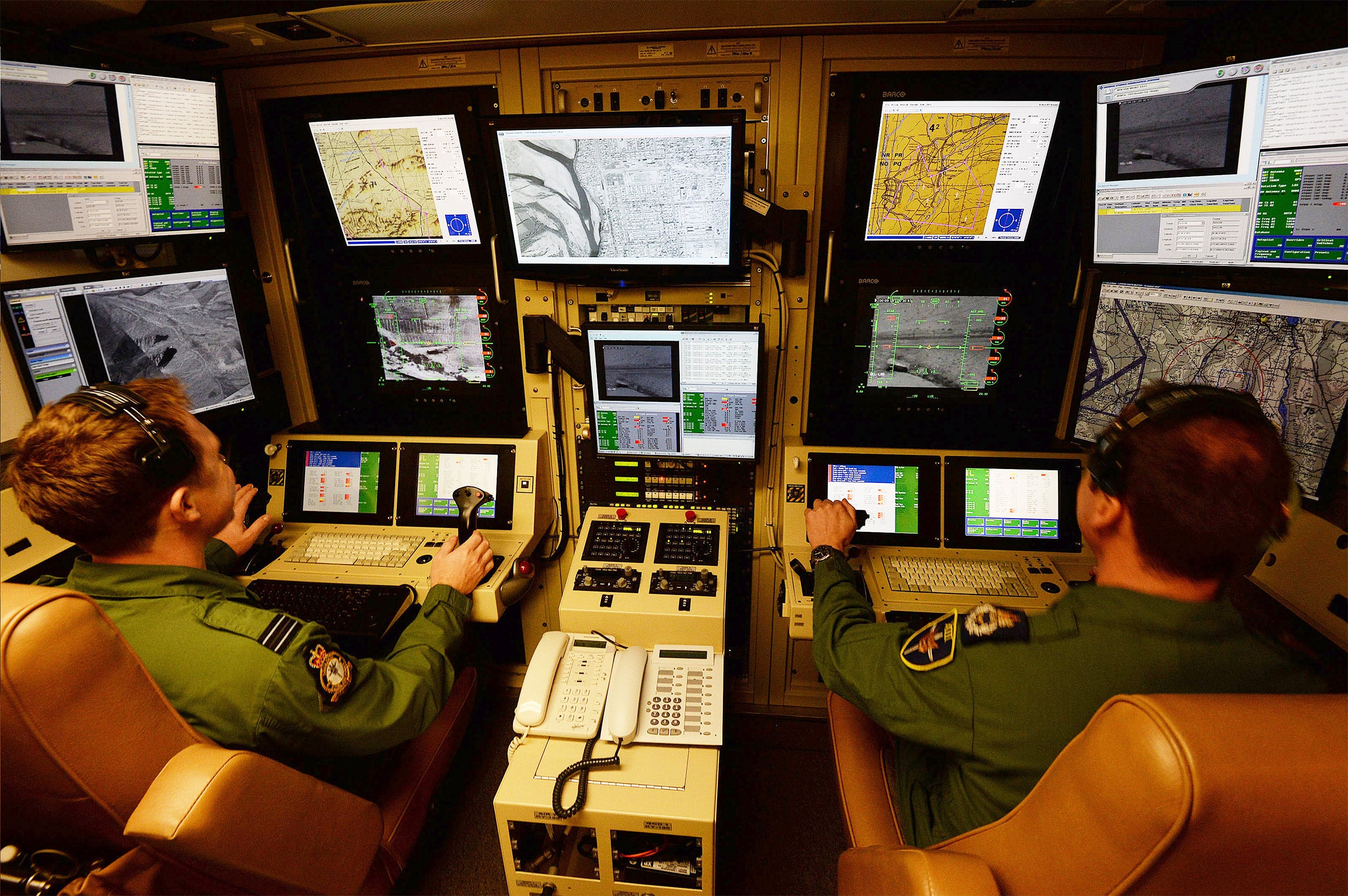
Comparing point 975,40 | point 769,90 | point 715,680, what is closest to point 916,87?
point 975,40

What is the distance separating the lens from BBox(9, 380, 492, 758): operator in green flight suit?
108 centimetres

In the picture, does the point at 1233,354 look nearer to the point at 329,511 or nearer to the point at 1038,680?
the point at 1038,680

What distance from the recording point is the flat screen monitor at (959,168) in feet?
5.73

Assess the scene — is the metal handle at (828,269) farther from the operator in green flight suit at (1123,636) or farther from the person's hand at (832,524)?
the operator in green flight suit at (1123,636)

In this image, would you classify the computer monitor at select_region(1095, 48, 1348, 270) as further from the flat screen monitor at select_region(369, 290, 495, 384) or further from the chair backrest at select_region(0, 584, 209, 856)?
the chair backrest at select_region(0, 584, 209, 856)

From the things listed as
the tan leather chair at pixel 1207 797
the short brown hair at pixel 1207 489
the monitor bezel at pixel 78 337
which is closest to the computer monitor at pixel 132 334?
the monitor bezel at pixel 78 337

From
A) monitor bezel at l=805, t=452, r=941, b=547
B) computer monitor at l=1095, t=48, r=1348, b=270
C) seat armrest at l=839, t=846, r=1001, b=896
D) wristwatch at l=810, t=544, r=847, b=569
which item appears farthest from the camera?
monitor bezel at l=805, t=452, r=941, b=547

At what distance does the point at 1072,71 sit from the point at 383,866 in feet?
9.36

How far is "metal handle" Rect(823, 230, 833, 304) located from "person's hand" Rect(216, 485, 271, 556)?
2.07 m

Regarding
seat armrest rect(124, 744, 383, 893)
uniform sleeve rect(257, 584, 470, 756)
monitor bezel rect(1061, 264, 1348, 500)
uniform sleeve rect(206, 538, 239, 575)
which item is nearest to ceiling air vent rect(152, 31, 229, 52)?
uniform sleeve rect(206, 538, 239, 575)

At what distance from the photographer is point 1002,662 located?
1.06 m

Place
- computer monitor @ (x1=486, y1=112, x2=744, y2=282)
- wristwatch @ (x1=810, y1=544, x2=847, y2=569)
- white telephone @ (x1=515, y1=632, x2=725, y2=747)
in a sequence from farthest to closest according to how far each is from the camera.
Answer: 1. computer monitor @ (x1=486, y1=112, x2=744, y2=282)
2. wristwatch @ (x1=810, y1=544, x2=847, y2=569)
3. white telephone @ (x1=515, y1=632, x2=725, y2=747)

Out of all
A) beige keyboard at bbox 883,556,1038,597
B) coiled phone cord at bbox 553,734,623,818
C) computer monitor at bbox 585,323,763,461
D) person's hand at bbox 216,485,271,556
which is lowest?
coiled phone cord at bbox 553,734,623,818

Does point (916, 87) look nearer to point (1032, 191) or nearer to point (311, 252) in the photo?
point (1032, 191)
